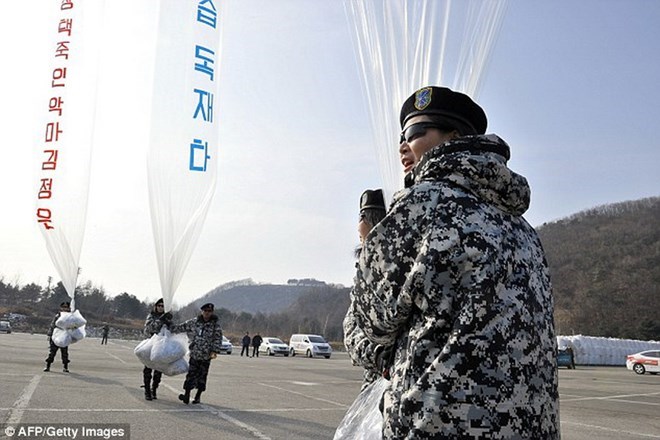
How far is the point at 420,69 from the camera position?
3354 mm

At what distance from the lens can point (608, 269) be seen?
312 ft

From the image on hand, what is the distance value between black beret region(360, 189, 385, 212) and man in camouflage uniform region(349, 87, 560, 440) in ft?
6.05

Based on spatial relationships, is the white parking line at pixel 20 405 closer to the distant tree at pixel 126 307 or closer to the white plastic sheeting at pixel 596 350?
the white plastic sheeting at pixel 596 350

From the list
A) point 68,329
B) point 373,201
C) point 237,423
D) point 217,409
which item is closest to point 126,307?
point 68,329

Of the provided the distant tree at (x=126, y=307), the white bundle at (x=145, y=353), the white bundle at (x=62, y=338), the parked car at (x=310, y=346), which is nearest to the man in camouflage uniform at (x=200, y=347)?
the white bundle at (x=145, y=353)

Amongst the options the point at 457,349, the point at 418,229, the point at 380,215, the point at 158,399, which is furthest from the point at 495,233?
the point at 158,399

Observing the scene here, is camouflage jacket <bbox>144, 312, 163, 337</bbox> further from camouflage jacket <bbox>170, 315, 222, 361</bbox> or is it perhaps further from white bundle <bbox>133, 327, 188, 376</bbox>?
white bundle <bbox>133, 327, 188, 376</bbox>

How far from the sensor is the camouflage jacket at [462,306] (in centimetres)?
138

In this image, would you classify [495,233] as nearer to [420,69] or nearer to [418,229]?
[418,229]

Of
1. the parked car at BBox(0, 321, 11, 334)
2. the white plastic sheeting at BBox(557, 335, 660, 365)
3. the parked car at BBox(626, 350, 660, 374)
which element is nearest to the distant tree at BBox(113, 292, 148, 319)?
the parked car at BBox(0, 321, 11, 334)

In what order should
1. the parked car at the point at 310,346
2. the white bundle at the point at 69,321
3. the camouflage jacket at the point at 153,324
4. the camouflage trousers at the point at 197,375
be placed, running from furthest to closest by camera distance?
the parked car at the point at 310,346
the white bundle at the point at 69,321
the camouflage trousers at the point at 197,375
the camouflage jacket at the point at 153,324

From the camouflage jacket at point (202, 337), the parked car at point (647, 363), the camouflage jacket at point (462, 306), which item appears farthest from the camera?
the parked car at point (647, 363)

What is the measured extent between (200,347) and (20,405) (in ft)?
9.00

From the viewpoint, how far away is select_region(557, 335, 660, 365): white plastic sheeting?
38750 millimetres
